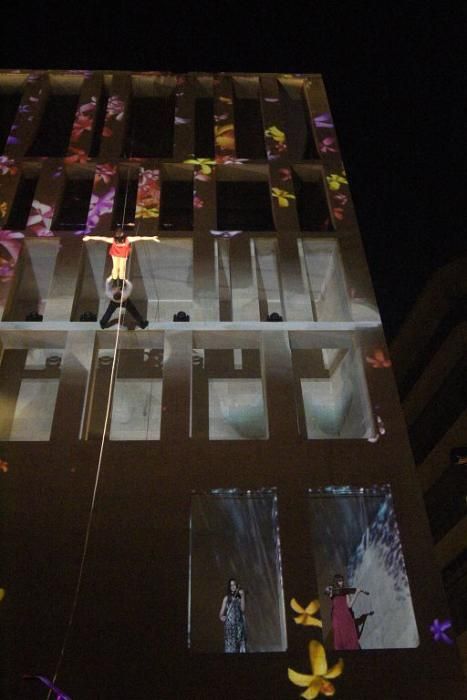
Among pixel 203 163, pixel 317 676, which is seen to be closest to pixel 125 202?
pixel 203 163

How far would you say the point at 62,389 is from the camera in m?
7.74

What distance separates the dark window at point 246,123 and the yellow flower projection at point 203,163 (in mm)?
2008

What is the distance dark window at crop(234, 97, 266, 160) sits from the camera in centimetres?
1291

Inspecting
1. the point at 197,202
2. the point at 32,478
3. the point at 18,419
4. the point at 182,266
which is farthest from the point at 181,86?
the point at 32,478

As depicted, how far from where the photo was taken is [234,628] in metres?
6.62

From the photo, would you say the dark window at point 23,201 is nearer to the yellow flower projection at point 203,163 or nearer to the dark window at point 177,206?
the dark window at point 177,206

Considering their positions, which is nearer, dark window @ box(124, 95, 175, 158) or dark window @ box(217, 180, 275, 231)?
dark window @ box(217, 180, 275, 231)

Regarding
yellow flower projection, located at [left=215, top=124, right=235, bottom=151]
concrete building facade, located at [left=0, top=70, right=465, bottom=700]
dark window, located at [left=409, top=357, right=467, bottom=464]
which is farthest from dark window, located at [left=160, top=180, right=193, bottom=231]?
dark window, located at [left=409, top=357, right=467, bottom=464]

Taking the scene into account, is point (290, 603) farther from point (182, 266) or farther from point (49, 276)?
point (49, 276)

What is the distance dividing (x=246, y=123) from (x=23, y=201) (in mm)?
5034

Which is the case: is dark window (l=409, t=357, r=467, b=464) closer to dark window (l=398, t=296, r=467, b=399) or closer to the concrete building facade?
dark window (l=398, t=296, r=467, b=399)

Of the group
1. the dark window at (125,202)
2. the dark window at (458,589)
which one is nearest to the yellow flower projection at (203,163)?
the dark window at (125,202)

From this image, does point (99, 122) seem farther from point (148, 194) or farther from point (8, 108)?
point (148, 194)

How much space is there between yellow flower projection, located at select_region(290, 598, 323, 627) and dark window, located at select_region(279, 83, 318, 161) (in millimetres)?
9366
